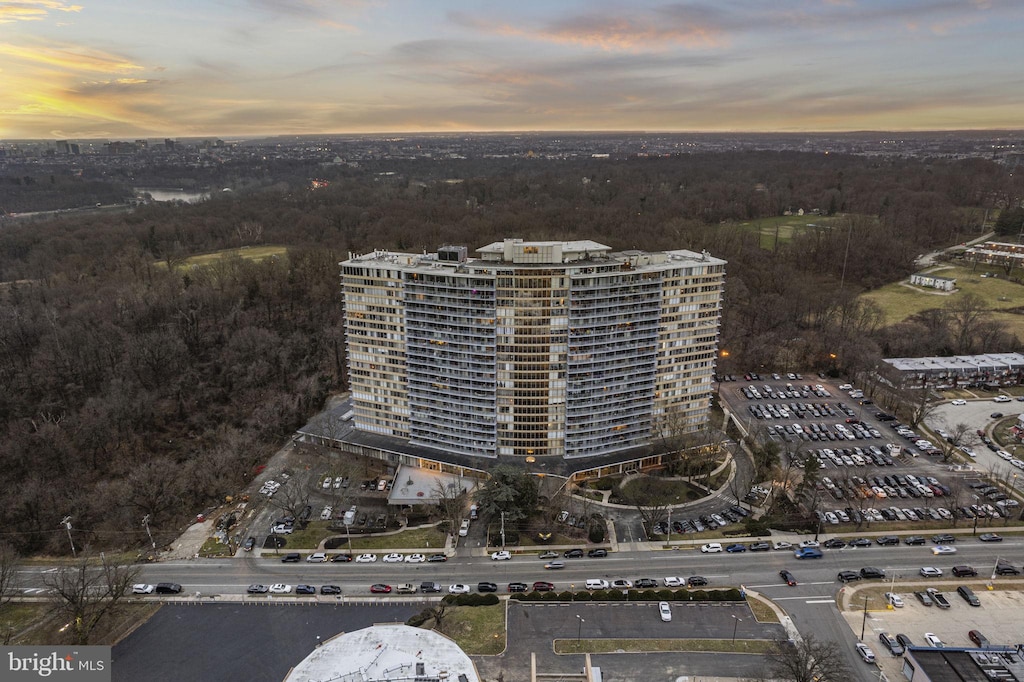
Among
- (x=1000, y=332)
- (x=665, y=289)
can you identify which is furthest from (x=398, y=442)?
(x=1000, y=332)

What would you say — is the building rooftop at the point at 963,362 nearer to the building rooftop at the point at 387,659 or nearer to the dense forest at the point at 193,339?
the dense forest at the point at 193,339

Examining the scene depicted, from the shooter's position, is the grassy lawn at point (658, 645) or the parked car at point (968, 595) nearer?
the grassy lawn at point (658, 645)

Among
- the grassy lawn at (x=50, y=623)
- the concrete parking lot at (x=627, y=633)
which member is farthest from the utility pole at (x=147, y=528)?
the concrete parking lot at (x=627, y=633)

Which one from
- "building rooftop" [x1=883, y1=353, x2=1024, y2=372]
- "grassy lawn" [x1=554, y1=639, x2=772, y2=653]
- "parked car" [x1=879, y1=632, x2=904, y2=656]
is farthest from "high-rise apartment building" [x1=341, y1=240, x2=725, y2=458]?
"building rooftop" [x1=883, y1=353, x2=1024, y2=372]

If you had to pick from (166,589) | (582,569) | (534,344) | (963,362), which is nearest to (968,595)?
(582,569)

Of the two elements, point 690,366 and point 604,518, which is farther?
point 690,366

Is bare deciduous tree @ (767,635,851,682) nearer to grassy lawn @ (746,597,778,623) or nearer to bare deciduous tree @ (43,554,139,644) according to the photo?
grassy lawn @ (746,597,778,623)

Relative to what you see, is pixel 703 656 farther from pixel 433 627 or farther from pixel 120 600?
pixel 120 600
